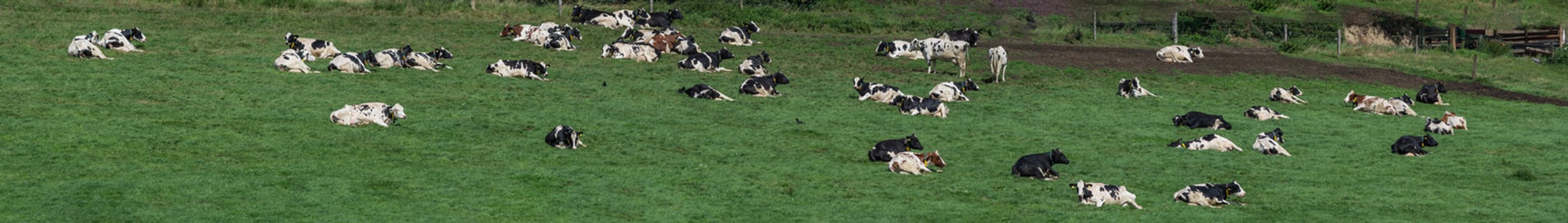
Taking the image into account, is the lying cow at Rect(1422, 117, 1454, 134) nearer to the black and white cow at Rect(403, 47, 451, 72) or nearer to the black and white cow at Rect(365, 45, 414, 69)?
the black and white cow at Rect(403, 47, 451, 72)

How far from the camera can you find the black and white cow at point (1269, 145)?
26.2 metres

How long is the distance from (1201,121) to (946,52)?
366 inches

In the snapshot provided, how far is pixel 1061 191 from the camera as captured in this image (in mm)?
21672

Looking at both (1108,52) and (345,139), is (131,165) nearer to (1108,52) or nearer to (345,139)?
(345,139)

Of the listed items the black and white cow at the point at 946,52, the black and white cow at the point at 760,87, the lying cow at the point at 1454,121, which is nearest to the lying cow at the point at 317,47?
the black and white cow at the point at 760,87

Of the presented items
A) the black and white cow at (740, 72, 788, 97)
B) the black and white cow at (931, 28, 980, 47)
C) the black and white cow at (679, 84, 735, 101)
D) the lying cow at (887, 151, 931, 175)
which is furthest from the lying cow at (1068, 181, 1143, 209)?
the black and white cow at (931, 28, 980, 47)

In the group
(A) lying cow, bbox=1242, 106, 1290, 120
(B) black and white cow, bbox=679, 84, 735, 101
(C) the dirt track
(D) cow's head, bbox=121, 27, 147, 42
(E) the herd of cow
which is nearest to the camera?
(E) the herd of cow

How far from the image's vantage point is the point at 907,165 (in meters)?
23.0

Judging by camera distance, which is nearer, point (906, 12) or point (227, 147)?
point (227, 147)

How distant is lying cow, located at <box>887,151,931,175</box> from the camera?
23.0 m

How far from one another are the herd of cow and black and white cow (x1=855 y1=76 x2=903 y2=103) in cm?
2

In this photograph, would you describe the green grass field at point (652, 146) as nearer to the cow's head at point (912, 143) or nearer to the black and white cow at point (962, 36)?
the cow's head at point (912, 143)

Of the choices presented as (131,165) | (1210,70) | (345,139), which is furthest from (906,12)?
(131,165)

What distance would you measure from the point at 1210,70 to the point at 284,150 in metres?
26.3
